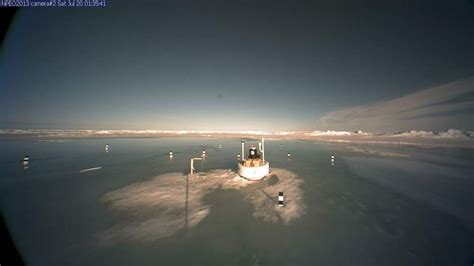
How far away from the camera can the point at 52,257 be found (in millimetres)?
6574

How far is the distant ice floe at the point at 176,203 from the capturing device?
27.2 feet

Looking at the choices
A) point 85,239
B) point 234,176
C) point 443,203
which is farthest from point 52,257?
point 443,203

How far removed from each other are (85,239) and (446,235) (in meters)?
15.7

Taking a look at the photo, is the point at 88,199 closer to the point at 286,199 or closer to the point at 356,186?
the point at 286,199

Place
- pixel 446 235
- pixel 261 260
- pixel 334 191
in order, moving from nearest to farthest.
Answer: pixel 261 260 → pixel 446 235 → pixel 334 191

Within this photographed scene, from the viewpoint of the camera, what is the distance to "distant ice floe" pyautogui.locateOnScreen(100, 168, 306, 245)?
828cm

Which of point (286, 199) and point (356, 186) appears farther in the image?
point (356, 186)

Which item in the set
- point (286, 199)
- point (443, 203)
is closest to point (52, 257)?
→ point (286, 199)

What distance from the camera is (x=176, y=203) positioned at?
11.1 metres

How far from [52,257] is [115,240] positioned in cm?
191

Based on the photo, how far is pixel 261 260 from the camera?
6.44 metres

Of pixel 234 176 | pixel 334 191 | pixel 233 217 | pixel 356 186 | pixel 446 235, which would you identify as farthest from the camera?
pixel 234 176

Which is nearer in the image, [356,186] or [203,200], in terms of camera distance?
[203,200]

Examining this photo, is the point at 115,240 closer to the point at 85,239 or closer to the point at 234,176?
the point at 85,239
